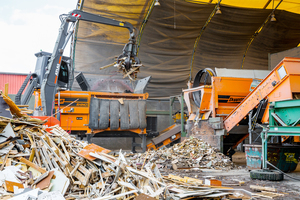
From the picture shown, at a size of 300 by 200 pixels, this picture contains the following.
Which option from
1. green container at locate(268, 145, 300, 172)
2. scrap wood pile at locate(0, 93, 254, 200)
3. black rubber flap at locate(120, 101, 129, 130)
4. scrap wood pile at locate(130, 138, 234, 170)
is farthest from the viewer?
black rubber flap at locate(120, 101, 129, 130)

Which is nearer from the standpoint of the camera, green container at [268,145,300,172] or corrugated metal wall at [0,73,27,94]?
green container at [268,145,300,172]

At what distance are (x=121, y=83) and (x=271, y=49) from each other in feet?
28.1

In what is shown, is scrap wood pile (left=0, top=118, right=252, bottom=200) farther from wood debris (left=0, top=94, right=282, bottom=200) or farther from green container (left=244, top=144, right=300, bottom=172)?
green container (left=244, top=144, right=300, bottom=172)

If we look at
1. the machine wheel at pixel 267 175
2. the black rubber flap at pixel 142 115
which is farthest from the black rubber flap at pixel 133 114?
the machine wheel at pixel 267 175

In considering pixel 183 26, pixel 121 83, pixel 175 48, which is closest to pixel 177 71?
pixel 175 48

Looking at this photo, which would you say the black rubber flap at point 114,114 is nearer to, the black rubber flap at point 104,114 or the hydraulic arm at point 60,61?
the black rubber flap at point 104,114

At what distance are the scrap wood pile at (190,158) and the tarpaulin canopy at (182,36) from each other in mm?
4886

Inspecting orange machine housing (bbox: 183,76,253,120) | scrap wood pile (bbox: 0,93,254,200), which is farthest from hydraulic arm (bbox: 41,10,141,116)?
scrap wood pile (bbox: 0,93,254,200)

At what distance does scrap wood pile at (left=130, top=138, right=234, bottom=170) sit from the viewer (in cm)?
722

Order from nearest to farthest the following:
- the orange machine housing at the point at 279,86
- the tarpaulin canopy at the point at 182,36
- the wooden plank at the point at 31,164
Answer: the wooden plank at the point at 31,164 → the orange machine housing at the point at 279,86 → the tarpaulin canopy at the point at 182,36

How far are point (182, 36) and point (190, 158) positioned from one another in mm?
7726

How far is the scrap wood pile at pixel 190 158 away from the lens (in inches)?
284

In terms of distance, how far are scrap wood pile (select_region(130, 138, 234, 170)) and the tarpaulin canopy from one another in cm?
489

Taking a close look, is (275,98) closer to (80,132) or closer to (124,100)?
(124,100)
